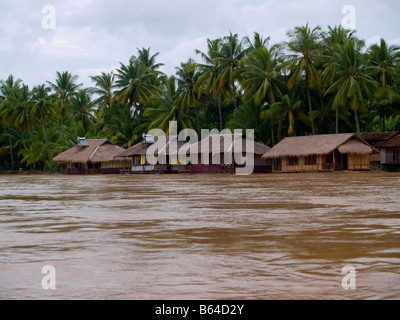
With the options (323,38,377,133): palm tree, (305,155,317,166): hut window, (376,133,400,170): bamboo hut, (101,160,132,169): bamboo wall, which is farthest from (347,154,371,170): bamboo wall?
(101,160,132,169): bamboo wall

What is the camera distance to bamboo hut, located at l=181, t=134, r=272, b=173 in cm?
3606

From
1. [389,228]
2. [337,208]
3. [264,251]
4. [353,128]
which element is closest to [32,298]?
[264,251]

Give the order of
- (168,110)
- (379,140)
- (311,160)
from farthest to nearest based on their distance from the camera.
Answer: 1. (168,110)
2. (379,140)
3. (311,160)

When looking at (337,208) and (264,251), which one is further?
(337,208)

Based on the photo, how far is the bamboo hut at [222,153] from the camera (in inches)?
1420

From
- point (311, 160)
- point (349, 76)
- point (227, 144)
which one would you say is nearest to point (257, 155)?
point (227, 144)

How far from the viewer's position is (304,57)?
35.9 m

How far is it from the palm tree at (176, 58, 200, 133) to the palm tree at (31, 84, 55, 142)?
40.5 ft

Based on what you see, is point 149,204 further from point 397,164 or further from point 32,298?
point 397,164

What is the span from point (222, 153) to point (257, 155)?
242 cm

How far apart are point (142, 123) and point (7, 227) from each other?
41.5m

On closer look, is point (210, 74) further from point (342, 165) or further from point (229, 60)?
point (342, 165)
